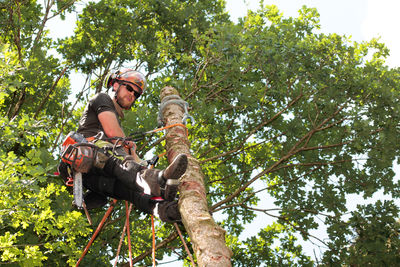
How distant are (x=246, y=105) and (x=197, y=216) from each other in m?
4.21

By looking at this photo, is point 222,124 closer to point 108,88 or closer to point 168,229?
point 168,229

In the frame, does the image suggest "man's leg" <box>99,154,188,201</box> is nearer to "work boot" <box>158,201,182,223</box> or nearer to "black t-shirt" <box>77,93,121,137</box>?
"work boot" <box>158,201,182,223</box>

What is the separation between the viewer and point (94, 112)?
435 cm

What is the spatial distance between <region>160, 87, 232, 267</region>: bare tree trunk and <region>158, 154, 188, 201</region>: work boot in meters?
0.11

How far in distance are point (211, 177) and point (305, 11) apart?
4564 millimetres

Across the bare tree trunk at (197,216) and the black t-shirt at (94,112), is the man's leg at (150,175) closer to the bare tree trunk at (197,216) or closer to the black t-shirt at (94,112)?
the bare tree trunk at (197,216)

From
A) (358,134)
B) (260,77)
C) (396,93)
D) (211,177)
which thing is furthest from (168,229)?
(396,93)

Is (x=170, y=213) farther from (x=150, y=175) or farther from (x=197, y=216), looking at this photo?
(x=197, y=216)

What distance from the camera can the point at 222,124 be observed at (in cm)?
886

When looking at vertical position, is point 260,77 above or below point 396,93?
above

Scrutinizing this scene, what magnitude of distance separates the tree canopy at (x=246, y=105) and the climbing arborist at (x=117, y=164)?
5.55 ft

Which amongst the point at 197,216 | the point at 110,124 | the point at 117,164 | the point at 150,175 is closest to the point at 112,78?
the point at 110,124

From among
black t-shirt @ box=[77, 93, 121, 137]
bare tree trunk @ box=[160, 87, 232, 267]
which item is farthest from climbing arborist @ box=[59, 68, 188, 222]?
bare tree trunk @ box=[160, 87, 232, 267]

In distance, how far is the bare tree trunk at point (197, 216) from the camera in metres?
2.90
